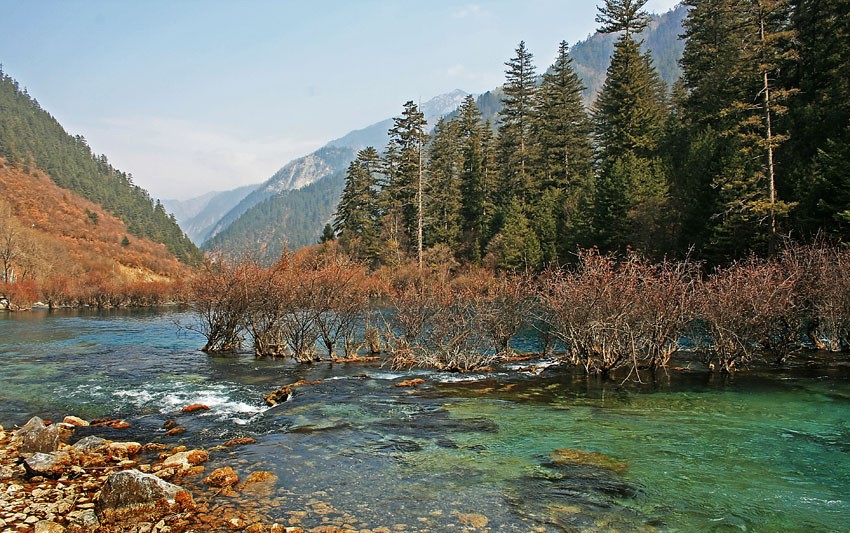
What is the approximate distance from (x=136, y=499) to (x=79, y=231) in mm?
113967

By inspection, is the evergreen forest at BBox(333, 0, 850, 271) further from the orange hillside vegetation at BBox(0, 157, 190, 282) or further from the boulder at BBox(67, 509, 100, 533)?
the orange hillside vegetation at BBox(0, 157, 190, 282)

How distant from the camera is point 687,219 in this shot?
111 feet

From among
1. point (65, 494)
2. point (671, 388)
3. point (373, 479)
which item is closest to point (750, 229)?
point (671, 388)

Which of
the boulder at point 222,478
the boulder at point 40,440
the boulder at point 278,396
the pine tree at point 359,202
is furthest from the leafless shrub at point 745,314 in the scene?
the pine tree at point 359,202

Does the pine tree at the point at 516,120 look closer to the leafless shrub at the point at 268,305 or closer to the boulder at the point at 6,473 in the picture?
the leafless shrub at the point at 268,305

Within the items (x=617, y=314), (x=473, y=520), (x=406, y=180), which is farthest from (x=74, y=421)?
(x=406, y=180)

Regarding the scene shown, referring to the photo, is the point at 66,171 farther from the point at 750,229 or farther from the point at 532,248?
the point at 750,229

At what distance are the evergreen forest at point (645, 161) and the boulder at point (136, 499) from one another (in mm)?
22183

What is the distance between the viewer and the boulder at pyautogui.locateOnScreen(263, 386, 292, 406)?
13.7m

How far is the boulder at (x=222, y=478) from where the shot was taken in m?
8.02

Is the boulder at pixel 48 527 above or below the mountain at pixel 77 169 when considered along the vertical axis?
below

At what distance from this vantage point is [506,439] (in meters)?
10.3

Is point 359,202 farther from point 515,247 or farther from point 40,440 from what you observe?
point 40,440

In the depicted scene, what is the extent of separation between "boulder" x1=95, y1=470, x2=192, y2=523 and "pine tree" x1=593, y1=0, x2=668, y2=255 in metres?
34.6
